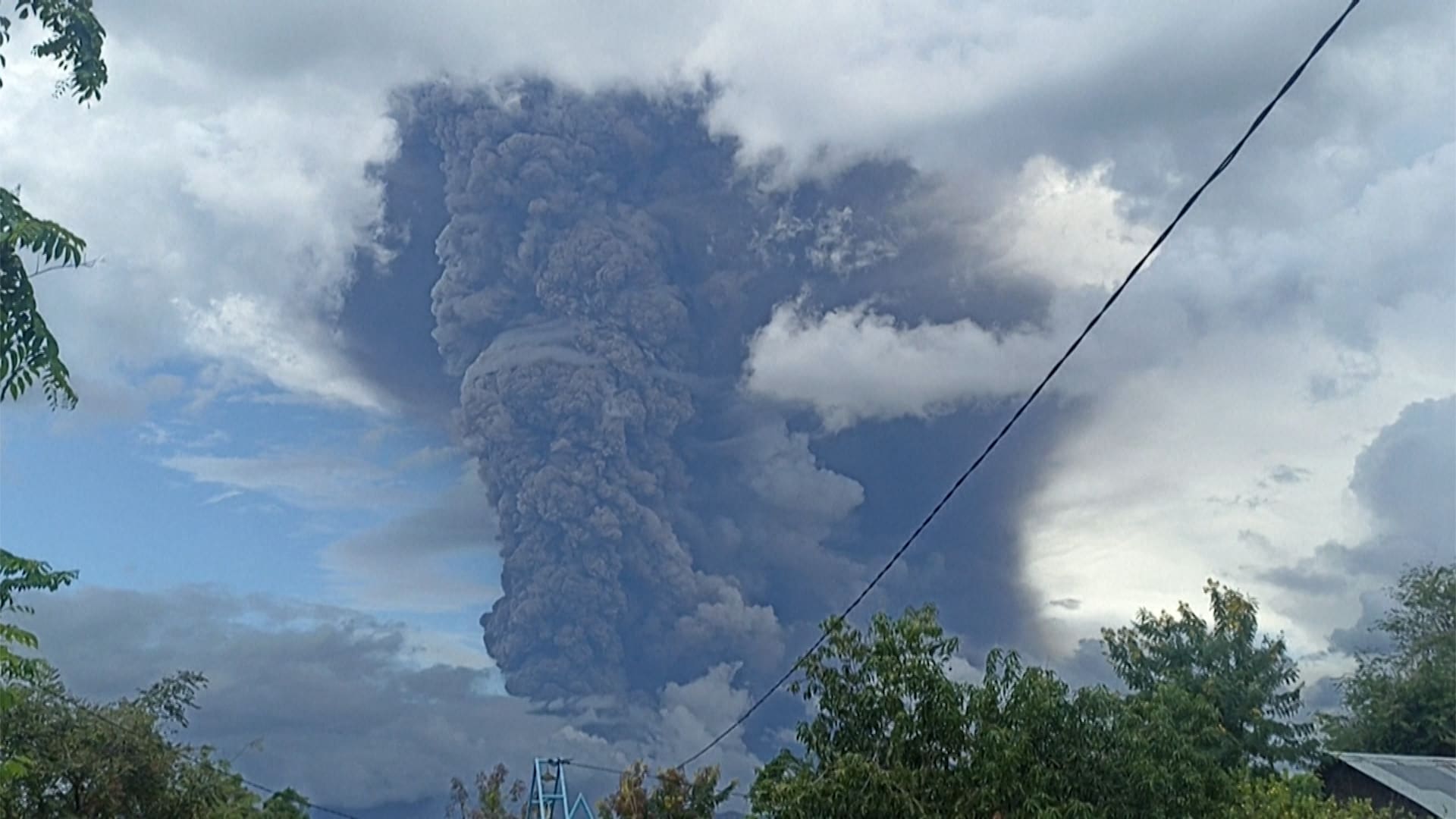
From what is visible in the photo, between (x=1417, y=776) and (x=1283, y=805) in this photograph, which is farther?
(x=1417, y=776)

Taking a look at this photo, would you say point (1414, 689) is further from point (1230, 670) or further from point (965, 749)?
point (965, 749)

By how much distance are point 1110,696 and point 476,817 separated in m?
32.6

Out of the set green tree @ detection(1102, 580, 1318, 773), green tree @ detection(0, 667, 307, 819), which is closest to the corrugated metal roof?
green tree @ detection(1102, 580, 1318, 773)

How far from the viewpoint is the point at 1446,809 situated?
24.6 meters

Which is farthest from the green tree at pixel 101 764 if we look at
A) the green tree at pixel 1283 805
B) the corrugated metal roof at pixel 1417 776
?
the corrugated metal roof at pixel 1417 776

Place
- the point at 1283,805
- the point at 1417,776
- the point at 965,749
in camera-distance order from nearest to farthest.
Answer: the point at 965,749, the point at 1283,805, the point at 1417,776

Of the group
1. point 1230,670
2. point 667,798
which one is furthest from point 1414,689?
point 667,798

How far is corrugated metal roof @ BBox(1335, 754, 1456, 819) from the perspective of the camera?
25789 mm

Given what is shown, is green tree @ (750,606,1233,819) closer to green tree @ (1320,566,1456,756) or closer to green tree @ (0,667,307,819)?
green tree @ (0,667,307,819)

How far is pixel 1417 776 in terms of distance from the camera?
91.0 ft

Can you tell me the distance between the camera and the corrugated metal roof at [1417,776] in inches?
1015

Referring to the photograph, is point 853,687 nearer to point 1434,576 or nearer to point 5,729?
point 5,729

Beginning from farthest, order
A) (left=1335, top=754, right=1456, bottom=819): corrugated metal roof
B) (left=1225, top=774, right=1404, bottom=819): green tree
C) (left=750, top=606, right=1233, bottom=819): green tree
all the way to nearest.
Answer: (left=1335, top=754, right=1456, bottom=819): corrugated metal roof → (left=1225, top=774, right=1404, bottom=819): green tree → (left=750, top=606, right=1233, bottom=819): green tree

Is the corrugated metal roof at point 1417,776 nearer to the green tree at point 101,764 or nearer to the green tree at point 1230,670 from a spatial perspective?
the green tree at point 1230,670
